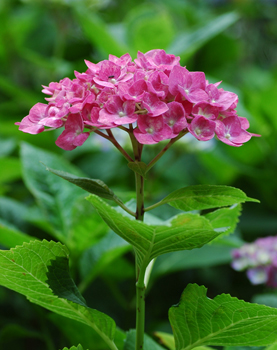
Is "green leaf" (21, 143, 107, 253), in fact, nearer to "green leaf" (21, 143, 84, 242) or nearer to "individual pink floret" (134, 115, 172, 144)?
"green leaf" (21, 143, 84, 242)

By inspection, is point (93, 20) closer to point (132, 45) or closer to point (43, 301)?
point (132, 45)

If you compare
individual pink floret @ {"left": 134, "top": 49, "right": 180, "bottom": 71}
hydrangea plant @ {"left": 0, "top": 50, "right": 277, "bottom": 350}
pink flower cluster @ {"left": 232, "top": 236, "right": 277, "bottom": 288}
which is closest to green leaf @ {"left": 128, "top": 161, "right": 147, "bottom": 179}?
hydrangea plant @ {"left": 0, "top": 50, "right": 277, "bottom": 350}

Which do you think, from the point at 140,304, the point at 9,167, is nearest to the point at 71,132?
the point at 140,304

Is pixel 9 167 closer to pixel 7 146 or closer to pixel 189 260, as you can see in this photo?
pixel 7 146

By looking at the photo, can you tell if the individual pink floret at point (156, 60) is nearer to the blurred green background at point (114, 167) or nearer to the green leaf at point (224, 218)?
the green leaf at point (224, 218)

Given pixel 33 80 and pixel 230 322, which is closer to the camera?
pixel 230 322

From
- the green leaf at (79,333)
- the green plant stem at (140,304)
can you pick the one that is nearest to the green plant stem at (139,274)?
the green plant stem at (140,304)

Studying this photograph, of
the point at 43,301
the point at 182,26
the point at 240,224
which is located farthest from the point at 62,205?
the point at 182,26
